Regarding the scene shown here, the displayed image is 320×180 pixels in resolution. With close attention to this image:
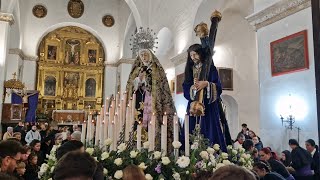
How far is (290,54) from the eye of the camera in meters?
9.22

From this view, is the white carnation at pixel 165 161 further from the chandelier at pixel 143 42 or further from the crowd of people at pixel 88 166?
the chandelier at pixel 143 42

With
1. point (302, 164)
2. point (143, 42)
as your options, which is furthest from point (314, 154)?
point (143, 42)

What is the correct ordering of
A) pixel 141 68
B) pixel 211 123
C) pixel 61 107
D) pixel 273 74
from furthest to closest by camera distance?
1. pixel 61 107
2. pixel 273 74
3. pixel 141 68
4. pixel 211 123

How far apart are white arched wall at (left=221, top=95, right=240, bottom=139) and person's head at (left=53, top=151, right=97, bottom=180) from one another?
48.7 feet

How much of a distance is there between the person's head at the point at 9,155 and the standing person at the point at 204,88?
2058 mm

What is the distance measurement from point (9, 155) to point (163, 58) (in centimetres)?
→ 1814

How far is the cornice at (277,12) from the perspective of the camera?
29.4 ft

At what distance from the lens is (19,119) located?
51.6 feet

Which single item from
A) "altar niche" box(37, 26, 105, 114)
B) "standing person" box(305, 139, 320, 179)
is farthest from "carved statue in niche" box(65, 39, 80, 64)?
"standing person" box(305, 139, 320, 179)

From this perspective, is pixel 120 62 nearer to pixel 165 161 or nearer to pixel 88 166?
pixel 165 161

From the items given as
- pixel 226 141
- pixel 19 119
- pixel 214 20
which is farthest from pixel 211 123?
pixel 19 119

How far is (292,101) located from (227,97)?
7.47 metres

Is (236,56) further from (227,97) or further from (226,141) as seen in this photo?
(226,141)

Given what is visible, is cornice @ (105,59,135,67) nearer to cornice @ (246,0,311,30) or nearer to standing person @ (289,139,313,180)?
cornice @ (246,0,311,30)
